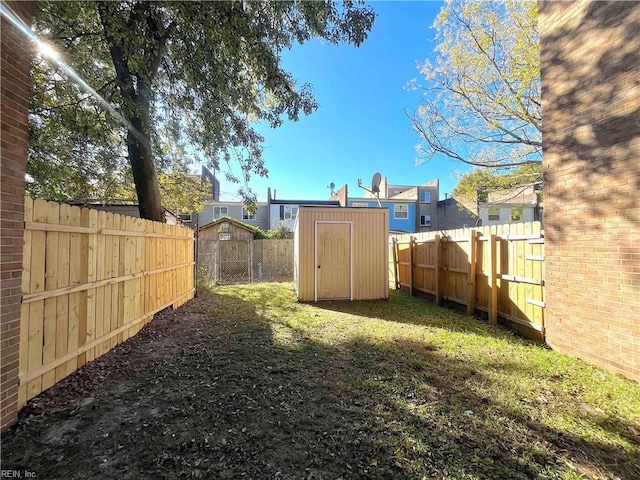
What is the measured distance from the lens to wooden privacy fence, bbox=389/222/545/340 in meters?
4.74

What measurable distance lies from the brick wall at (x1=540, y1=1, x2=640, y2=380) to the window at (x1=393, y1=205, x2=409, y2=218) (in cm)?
2356

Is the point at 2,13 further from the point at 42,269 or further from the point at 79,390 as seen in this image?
the point at 79,390

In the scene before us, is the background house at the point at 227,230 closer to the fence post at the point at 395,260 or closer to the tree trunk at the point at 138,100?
the fence post at the point at 395,260

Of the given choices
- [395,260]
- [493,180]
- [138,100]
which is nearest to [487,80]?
[493,180]

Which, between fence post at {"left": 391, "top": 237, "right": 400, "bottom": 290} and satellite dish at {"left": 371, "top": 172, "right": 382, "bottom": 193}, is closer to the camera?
fence post at {"left": 391, "top": 237, "right": 400, "bottom": 290}

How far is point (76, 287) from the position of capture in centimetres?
317

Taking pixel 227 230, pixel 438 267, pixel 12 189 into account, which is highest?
pixel 227 230

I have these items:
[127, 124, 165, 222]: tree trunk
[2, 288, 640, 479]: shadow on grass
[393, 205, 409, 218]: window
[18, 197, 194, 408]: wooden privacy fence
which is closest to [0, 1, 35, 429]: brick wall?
[18, 197, 194, 408]: wooden privacy fence

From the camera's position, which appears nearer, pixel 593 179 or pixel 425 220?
pixel 593 179

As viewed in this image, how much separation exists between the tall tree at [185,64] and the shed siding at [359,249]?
6.44 feet

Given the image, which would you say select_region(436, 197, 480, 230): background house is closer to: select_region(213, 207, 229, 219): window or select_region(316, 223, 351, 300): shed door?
select_region(213, 207, 229, 219): window

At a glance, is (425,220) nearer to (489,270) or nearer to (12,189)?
(489,270)

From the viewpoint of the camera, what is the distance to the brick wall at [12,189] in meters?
2.22

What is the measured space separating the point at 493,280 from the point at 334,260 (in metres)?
3.93
